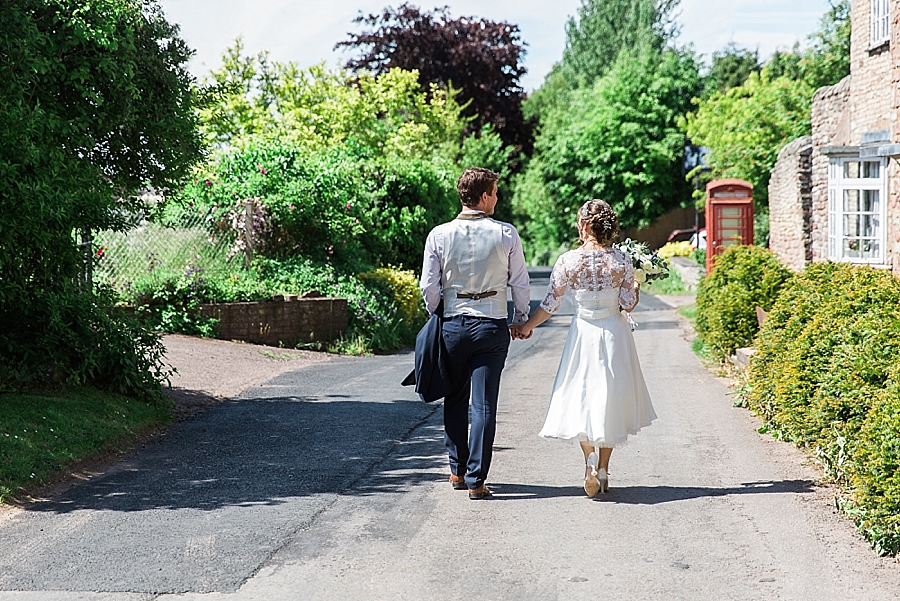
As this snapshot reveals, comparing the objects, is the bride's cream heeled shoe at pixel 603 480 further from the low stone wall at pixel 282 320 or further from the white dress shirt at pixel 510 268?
the low stone wall at pixel 282 320

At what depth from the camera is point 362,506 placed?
19.9ft

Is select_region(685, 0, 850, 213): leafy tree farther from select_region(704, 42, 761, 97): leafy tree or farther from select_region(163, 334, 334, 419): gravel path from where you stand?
select_region(704, 42, 761, 97): leafy tree

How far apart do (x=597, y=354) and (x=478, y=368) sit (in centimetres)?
76

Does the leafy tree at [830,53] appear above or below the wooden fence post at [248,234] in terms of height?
above

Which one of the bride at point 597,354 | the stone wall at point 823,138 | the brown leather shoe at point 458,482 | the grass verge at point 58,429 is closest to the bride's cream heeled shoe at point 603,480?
the bride at point 597,354

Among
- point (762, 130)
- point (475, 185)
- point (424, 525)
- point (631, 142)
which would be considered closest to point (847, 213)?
point (762, 130)

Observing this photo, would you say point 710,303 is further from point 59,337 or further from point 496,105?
point 496,105

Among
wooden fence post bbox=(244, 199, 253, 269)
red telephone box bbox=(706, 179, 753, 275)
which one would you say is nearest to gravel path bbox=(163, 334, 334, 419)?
wooden fence post bbox=(244, 199, 253, 269)

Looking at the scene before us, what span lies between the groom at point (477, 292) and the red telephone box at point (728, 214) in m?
19.9

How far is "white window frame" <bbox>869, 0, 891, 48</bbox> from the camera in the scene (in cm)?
1488

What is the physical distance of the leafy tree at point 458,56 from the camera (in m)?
36.0

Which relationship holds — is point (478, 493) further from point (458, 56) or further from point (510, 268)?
point (458, 56)

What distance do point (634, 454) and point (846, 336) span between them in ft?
5.88

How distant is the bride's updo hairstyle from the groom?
1.64 ft
